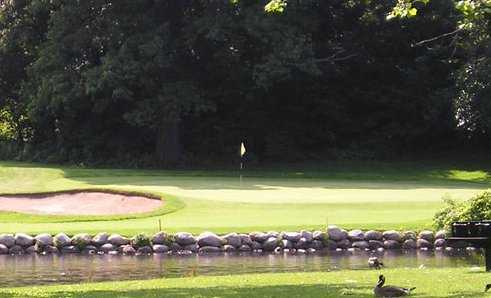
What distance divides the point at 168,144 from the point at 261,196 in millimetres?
21100

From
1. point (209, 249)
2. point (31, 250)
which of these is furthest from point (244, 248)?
point (31, 250)

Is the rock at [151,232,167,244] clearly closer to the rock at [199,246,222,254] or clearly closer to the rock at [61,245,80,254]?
the rock at [199,246,222,254]

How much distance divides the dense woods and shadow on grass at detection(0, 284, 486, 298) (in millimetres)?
31943

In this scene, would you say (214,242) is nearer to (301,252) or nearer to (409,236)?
(301,252)

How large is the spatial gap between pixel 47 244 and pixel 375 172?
2637 centimetres

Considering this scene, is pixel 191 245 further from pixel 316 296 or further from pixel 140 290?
pixel 316 296

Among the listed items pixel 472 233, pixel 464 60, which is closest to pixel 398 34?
pixel 464 60

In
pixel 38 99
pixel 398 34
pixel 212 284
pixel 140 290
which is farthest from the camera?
pixel 398 34

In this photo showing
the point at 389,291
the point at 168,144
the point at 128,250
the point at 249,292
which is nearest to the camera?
the point at 389,291

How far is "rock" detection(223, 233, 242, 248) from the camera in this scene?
2144 centimetres

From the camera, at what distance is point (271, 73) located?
44656 millimetres

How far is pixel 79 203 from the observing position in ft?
95.2

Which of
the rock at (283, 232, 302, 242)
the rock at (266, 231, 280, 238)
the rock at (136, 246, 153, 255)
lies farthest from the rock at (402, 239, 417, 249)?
the rock at (136, 246, 153, 255)

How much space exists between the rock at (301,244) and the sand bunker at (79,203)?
684 centimetres
